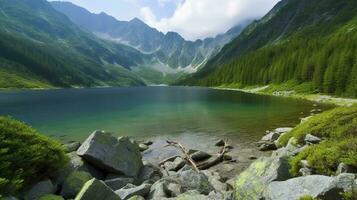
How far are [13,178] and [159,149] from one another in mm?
24966

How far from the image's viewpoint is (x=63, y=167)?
20719 millimetres

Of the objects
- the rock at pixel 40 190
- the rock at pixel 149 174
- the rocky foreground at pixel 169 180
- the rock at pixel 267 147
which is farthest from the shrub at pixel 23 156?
the rock at pixel 267 147

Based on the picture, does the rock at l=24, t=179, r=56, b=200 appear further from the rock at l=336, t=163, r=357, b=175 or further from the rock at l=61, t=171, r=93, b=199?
the rock at l=336, t=163, r=357, b=175

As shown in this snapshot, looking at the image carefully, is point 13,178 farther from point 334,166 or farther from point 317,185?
point 334,166

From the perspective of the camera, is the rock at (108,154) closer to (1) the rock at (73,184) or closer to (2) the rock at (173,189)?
(1) the rock at (73,184)

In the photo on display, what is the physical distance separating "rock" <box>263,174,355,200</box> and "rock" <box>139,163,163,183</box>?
44.6 ft

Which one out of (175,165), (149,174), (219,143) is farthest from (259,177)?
(219,143)

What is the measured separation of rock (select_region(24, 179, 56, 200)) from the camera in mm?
16969

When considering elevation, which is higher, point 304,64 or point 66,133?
point 304,64

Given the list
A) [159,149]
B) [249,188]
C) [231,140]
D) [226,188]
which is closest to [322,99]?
[231,140]

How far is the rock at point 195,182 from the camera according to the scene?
2055 cm

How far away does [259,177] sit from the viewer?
15.6 m

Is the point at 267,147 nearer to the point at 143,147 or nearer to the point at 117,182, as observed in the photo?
the point at 143,147

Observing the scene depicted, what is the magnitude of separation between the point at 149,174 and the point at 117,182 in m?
4.25
